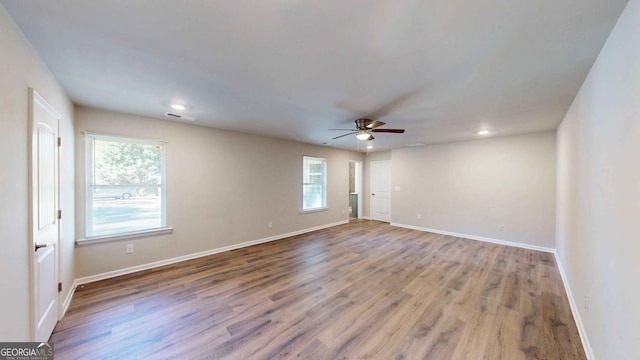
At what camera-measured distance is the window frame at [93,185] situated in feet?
10.0

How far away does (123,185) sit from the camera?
3.33m

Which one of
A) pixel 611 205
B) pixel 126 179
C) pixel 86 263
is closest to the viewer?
pixel 611 205

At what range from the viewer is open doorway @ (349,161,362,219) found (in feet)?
25.7

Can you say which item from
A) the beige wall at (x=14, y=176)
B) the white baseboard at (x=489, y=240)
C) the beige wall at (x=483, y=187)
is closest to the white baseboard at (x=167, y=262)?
the beige wall at (x=14, y=176)

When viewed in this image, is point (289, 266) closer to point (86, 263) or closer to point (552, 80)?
point (86, 263)

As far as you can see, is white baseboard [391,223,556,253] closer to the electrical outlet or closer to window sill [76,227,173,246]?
the electrical outlet

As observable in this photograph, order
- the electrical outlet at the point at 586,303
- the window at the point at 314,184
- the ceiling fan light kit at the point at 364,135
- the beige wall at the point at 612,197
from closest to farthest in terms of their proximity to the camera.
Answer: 1. the beige wall at the point at 612,197
2. the electrical outlet at the point at 586,303
3. the ceiling fan light kit at the point at 364,135
4. the window at the point at 314,184

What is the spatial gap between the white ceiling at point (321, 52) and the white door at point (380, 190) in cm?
436

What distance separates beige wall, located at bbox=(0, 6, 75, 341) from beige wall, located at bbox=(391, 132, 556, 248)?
262 inches

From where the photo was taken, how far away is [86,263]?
10.1 ft

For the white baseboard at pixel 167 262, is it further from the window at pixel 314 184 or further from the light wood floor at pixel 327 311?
the window at pixel 314 184

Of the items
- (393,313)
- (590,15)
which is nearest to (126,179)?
(393,313)

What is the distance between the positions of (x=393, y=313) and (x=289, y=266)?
1.79 meters

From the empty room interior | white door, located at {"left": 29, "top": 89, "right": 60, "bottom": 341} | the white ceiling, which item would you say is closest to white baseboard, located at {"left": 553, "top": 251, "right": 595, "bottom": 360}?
the empty room interior
